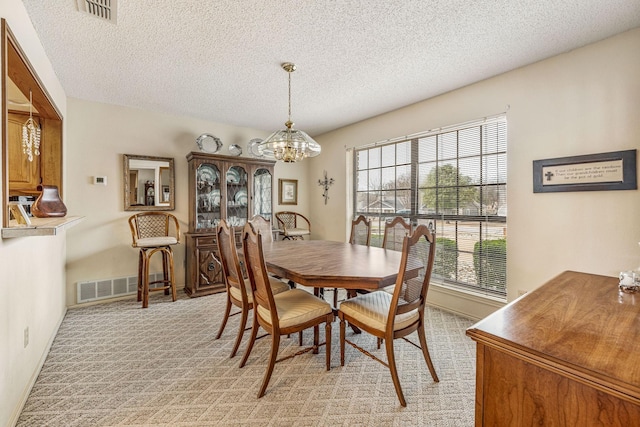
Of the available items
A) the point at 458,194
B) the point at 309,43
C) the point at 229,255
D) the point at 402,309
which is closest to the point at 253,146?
the point at 309,43

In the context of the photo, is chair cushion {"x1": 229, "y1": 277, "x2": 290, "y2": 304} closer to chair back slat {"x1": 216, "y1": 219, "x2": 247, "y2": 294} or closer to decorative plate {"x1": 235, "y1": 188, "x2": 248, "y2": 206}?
chair back slat {"x1": 216, "y1": 219, "x2": 247, "y2": 294}

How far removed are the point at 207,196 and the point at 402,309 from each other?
330 centimetres

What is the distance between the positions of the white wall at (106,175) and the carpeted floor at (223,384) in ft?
3.45

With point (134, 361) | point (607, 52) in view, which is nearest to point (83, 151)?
point (134, 361)

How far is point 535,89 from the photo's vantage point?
2.59 meters

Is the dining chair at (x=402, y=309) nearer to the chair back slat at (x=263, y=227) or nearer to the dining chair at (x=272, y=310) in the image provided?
the dining chair at (x=272, y=310)

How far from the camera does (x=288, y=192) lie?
5.32 meters

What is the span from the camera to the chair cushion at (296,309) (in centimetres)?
196

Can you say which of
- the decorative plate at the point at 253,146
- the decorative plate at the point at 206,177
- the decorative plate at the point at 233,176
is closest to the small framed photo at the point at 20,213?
the decorative plate at the point at 206,177

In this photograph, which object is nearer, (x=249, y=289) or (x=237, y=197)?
(x=249, y=289)

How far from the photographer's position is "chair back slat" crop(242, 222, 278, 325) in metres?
1.84

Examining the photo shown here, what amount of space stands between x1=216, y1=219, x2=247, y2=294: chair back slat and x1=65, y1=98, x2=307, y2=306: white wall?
2065mm

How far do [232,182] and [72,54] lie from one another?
2253 mm

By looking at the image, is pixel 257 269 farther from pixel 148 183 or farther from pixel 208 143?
pixel 208 143
